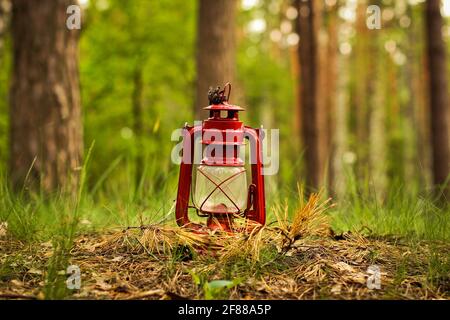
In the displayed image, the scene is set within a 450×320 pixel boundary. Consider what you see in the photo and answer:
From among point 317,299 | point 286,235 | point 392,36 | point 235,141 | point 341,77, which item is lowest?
point 317,299

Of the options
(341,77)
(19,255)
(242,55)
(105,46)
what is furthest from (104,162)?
(19,255)

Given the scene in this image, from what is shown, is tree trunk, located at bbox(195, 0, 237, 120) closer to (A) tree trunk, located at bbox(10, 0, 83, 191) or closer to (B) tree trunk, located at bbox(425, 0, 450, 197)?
(A) tree trunk, located at bbox(10, 0, 83, 191)

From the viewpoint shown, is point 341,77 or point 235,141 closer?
point 235,141

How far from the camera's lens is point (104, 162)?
13883mm

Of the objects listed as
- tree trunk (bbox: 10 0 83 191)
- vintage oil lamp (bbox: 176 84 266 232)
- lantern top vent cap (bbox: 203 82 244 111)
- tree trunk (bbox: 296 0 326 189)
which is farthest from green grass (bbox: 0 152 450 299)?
tree trunk (bbox: 296 0 326 189)

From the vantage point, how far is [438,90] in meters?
9.03

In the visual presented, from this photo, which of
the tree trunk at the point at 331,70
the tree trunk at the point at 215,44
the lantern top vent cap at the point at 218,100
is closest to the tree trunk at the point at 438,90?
the tree trunk at the point at 215,44

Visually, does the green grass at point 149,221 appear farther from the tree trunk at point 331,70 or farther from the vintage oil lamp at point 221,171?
the tree trunk at point 331,70

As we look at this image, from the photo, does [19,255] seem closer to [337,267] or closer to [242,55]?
[337,267]

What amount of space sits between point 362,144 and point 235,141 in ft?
64.5

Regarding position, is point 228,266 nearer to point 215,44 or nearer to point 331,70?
point 215,44

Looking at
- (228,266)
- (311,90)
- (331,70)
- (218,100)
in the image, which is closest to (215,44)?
(218,100)

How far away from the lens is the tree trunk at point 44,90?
5262mm

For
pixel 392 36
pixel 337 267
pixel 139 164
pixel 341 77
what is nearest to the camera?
pixel 337 267
